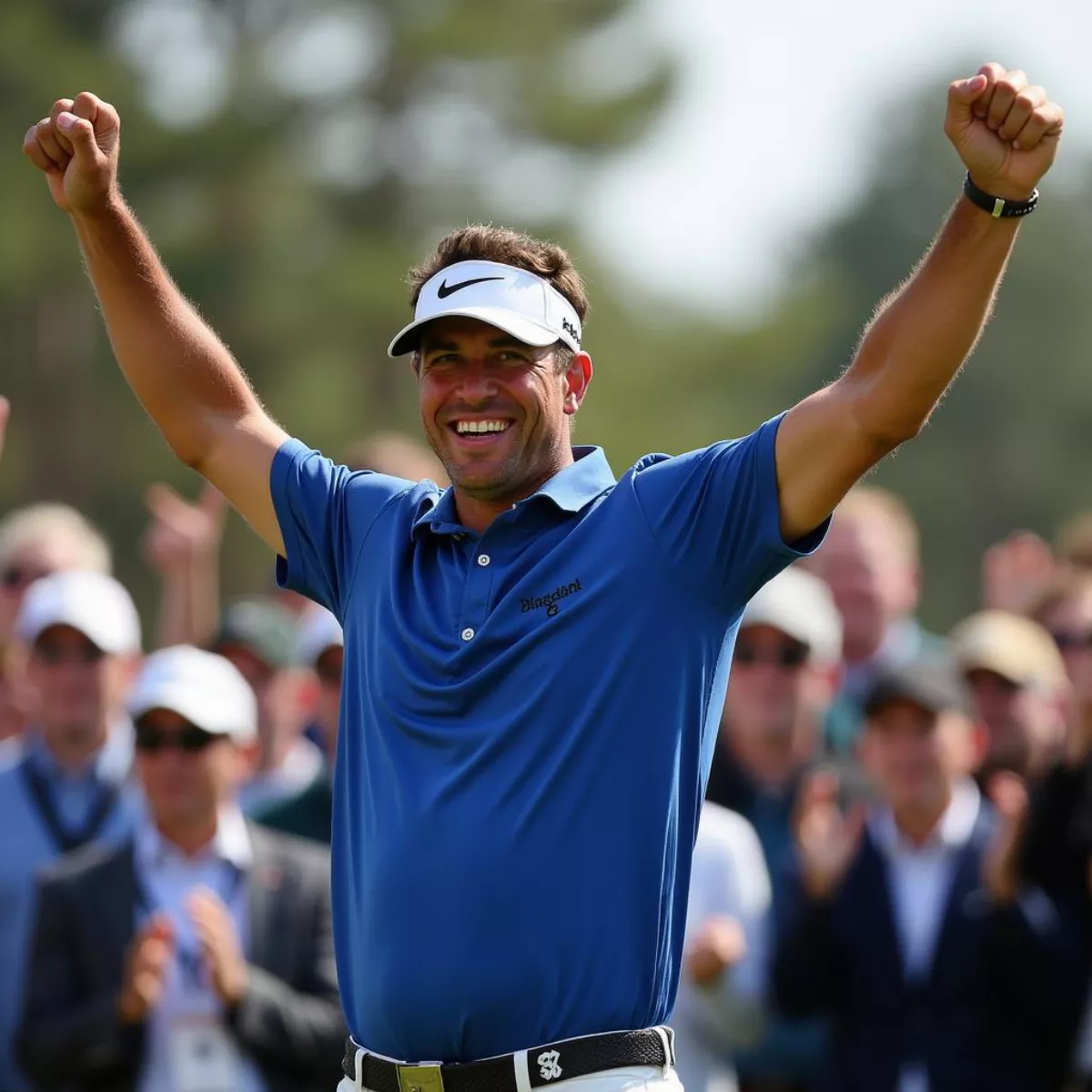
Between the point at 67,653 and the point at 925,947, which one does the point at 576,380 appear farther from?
the point at 67,653

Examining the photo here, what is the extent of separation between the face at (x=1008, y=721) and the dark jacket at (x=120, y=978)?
8.63 ft

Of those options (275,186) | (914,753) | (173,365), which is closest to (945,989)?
(914,753)

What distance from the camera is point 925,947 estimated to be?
7.42 meters

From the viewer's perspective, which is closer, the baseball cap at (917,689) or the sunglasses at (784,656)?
the baseball cap at (917,689)

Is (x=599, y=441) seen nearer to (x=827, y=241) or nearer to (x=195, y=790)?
(x=195, y=790)

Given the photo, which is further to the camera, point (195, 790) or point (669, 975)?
point (195, 790)

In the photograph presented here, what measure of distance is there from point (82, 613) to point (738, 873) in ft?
8.15

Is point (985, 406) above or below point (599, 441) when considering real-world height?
above

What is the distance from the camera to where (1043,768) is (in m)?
7.66

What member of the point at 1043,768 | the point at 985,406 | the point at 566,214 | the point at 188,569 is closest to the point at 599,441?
the point at 566,214

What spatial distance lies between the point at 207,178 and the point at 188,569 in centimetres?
1541

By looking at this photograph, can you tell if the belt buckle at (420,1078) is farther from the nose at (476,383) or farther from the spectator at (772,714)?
the spectator at (772,714)

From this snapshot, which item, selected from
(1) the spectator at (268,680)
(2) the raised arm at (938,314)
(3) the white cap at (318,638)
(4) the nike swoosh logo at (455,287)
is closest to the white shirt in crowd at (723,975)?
(3) the white cap at (318,638)

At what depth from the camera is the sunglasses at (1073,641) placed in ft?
25.3
